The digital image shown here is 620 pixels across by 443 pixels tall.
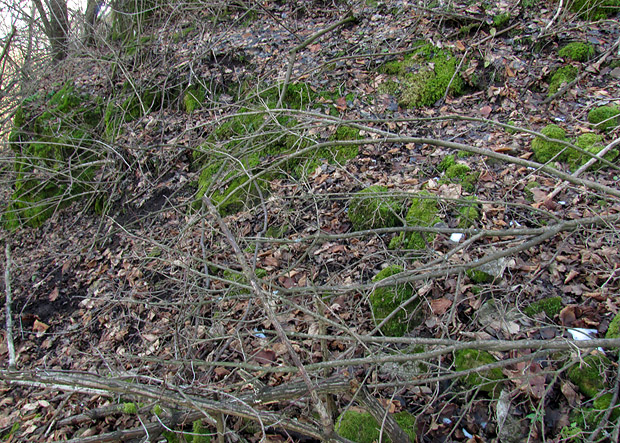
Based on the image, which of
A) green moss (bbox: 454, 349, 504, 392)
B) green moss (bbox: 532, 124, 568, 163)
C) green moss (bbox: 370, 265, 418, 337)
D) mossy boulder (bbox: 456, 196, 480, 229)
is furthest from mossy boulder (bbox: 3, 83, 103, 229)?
green moss (bbox: 532, 124, 568, 163)

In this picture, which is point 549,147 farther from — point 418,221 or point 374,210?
point 374,210

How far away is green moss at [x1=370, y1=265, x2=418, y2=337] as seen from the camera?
2.92 m

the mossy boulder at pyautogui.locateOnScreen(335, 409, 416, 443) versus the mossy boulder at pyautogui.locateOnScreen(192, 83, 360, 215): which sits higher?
the mossy boulder at pyautogui.locateOnScreen(192, 83, 360, 215)

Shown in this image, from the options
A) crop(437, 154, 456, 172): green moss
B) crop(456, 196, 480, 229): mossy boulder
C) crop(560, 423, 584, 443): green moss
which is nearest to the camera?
crop(560, 423, 584, 443): green moss

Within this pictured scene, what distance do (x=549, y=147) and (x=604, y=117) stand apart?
65cm

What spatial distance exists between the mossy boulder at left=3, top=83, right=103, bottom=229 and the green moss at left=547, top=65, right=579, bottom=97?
612 cm

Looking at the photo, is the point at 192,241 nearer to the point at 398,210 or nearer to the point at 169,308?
the point at 169,308

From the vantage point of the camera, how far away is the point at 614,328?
2383 mm

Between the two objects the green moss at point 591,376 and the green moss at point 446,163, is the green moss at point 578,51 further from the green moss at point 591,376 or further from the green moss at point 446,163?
the green moss at point 591,376

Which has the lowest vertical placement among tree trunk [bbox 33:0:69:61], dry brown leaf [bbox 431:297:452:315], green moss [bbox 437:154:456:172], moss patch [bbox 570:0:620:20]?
dry brown leaf [bbox 431:297:452:315]

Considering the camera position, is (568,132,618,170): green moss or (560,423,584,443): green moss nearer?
(560,423,584,443): green moss

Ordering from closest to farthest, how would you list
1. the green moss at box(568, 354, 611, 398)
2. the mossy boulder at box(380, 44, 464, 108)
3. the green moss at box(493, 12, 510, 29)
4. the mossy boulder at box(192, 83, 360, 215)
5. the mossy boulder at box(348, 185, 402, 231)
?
the green moss at box(568, 354, 611, 398) → the mossy boulder at box(348, 185, 402, 231) → the mossy boulder at box(192, 83, 360, 215) → the mossy boulder at box(380, 44, 464, 108) → the green moss at box(493, 12, 510, 29)

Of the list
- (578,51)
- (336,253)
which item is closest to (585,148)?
(578,51)

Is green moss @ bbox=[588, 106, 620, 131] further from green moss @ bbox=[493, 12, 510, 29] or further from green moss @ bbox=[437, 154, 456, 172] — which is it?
green moss @ bbox=[493, 12, 510, 29]
